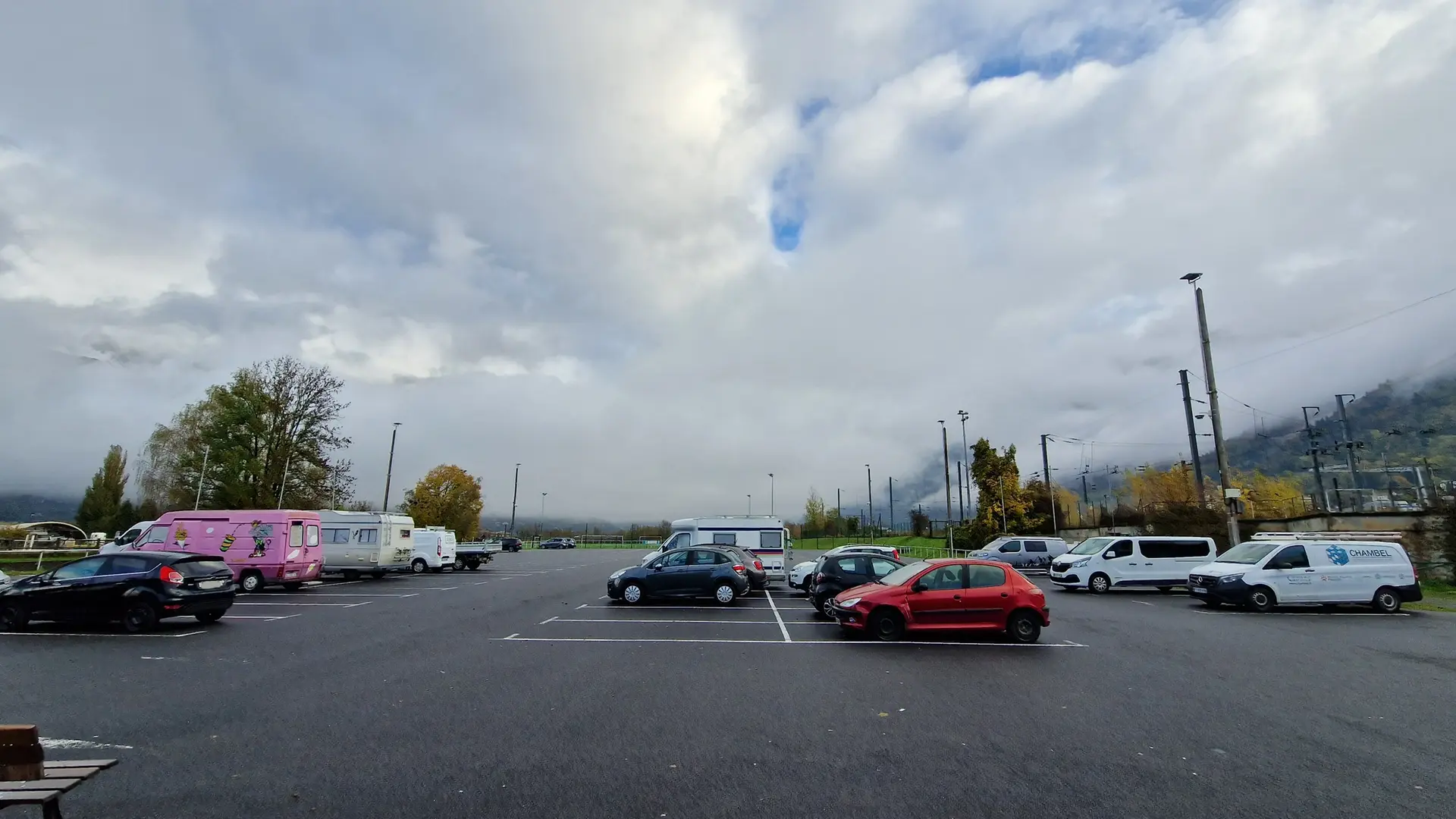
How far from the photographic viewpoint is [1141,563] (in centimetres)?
2425

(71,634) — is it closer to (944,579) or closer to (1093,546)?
(944,579)

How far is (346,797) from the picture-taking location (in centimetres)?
504

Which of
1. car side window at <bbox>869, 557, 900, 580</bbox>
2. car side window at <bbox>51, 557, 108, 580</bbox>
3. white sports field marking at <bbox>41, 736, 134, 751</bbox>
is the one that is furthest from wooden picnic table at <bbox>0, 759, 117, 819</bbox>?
car side window at <bbox>869, 557, 900, 580</bbox>

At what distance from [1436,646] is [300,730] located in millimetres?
17165

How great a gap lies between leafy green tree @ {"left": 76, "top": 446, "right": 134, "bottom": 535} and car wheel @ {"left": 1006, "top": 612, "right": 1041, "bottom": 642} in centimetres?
7806

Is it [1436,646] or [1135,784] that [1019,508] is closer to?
[1436,646]

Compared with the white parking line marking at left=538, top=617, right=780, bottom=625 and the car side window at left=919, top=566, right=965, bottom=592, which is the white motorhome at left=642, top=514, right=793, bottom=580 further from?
the car side window at left=919, top=566, right=965, bottom=592

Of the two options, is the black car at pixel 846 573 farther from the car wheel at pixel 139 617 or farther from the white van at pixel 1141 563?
the car wheel at pixel 139 617

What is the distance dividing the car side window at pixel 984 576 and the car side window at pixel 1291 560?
33.0 feet

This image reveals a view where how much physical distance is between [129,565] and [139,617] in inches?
43.4

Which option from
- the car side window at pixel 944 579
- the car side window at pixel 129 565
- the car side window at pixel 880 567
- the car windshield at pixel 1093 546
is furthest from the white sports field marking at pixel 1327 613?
the car side window at pixel 129 565

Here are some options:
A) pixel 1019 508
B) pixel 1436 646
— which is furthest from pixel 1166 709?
pixel 1019 508

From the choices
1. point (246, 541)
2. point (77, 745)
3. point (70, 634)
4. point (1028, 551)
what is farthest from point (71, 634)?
point (1028, 551)

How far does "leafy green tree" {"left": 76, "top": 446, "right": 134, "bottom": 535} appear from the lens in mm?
64500
